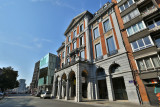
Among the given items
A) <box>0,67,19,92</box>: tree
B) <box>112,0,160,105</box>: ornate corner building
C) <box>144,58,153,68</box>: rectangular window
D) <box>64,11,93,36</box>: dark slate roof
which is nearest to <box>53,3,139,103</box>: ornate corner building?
<box>112,0,160,105</box>: ornate corner building

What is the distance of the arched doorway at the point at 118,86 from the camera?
42.5ft

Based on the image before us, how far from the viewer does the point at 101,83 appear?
1645cm

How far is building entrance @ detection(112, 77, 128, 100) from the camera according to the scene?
1289cm

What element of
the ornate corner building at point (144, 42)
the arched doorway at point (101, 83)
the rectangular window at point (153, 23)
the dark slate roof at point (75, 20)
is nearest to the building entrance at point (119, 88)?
the arched doorway at point (101, 83)

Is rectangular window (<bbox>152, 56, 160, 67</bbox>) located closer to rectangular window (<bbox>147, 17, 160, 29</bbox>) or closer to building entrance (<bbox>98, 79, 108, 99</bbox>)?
rectangular window (<bbox>147, 17, 160, 29</bbox>)

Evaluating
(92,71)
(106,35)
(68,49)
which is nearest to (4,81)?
(68,49)

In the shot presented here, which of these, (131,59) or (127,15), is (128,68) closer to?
(131,59)

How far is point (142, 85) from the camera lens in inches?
430

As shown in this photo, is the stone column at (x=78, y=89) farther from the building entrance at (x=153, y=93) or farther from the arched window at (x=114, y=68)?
the building entrance at (x=153, y=93)

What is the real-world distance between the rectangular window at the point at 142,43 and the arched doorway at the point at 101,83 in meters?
6.56

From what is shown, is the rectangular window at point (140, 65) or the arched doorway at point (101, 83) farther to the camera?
the arched doorway at point (101, 83)

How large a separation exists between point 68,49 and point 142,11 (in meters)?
20.1

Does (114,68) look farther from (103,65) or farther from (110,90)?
(110,90)

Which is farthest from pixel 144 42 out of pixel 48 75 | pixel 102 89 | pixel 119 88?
pixel 48 75
